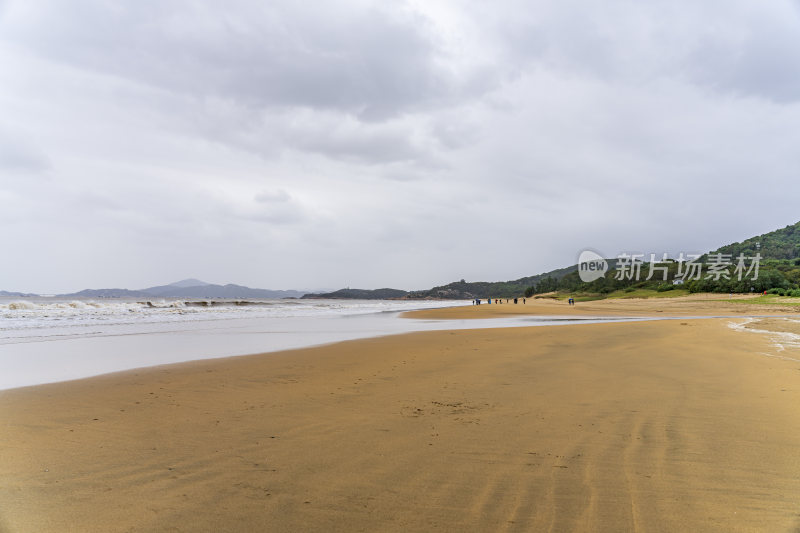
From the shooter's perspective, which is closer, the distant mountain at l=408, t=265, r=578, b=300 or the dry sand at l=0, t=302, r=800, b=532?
the dry sand at l=0, t=302, r=800, b=532

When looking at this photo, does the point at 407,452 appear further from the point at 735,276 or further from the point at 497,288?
the point at 497,288

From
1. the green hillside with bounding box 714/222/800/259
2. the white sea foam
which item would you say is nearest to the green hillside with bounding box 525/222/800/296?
the green hillside with bounding box 714/222/800/259

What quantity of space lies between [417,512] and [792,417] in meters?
4.97

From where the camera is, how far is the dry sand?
294cm

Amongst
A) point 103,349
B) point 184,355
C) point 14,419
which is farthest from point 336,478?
point 103,349

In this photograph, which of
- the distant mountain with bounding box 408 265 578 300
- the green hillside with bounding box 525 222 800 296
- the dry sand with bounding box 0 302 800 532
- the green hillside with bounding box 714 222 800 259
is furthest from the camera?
the distant mountain with bounding box 408 265 578 300

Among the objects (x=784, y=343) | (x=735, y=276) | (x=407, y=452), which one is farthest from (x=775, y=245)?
(x=407, y=452)

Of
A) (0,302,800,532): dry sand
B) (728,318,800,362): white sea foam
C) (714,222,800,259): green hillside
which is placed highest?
(714,222,800,259): green hillside

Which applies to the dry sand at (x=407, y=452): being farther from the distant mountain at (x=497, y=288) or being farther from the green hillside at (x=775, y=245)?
the distant mountain at (x=497, y=288)

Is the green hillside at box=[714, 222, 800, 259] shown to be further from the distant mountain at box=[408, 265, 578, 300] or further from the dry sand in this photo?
the dry sand

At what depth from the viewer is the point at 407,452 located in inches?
161

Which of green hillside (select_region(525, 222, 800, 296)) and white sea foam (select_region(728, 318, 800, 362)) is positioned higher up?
green hillside (select_region(525, 222, 800, 296))

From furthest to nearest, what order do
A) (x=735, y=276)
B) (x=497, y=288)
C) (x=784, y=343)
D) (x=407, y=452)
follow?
(x=497, y=288), (x=735, y=276), (x=784, y=343), (x=407, y=452)

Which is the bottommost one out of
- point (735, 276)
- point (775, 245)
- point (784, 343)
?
point (784, 343)
